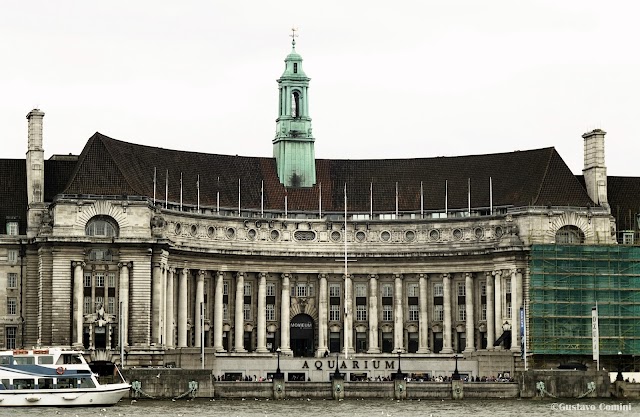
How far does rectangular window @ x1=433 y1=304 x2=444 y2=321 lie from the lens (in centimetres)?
19262

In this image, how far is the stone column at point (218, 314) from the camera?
187 m

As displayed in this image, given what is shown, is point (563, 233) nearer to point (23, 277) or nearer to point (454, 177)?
point (454, 177)

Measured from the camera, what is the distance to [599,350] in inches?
6905

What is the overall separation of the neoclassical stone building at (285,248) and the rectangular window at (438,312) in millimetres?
177

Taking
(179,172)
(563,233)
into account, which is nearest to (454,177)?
(563,233)

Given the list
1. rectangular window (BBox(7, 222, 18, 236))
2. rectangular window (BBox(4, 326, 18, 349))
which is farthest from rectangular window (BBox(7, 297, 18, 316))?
rectangular window (BBox(7, 222, 18, 236))

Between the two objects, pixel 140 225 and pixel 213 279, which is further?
pixel 213 279

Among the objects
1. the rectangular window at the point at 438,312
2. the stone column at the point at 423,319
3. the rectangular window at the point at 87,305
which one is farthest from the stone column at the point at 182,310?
the rectangular window at the point at 438,312

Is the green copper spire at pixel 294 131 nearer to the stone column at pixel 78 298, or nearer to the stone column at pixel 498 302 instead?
the stone column at pixel 498 302

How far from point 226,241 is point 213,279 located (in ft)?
12.5

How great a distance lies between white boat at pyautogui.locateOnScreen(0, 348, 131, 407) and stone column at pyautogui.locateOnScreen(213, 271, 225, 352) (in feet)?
143

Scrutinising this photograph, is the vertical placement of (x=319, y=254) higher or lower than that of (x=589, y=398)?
higher

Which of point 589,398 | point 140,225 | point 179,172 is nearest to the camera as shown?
point 589,398

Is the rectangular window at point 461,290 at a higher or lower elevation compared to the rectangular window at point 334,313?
higher
